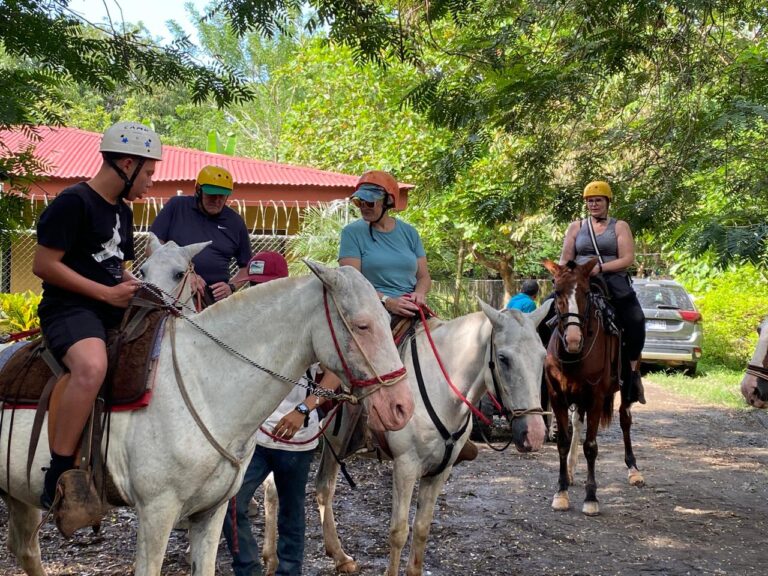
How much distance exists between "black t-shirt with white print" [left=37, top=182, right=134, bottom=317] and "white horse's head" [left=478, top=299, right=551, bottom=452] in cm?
244

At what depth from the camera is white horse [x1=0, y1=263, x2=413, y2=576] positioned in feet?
11.5

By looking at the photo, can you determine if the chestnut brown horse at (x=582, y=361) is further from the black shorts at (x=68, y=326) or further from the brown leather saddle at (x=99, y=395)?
the black shorts at (x=68, y=326)

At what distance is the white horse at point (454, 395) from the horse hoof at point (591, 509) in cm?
268

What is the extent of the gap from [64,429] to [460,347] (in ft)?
9.16

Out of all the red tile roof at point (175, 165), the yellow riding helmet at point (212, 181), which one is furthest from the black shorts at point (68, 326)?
the red tile roof at point (175, 165)

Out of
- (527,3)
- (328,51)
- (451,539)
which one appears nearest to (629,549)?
(451,539)

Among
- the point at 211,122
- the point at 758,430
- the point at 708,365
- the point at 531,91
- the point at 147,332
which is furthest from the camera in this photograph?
the point at 211,122

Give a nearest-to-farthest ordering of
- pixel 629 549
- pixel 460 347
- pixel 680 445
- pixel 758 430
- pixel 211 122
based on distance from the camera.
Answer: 1. pixel 460 347
2. pixel 629 549
3. pixel 680 445
4. pixel 758 430
5. pixel 211 122

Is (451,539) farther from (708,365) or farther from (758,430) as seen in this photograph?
(708,365)

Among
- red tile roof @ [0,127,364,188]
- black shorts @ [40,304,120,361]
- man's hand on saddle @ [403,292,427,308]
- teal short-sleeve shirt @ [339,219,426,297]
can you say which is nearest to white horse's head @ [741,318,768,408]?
man's hand on saddle @ [403,292,427,308]

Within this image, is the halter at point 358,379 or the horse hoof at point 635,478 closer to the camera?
the halter at point 358,379

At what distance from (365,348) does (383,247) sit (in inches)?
92.9

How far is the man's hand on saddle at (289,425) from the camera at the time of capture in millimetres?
4535

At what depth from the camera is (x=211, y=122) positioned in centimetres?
4538
